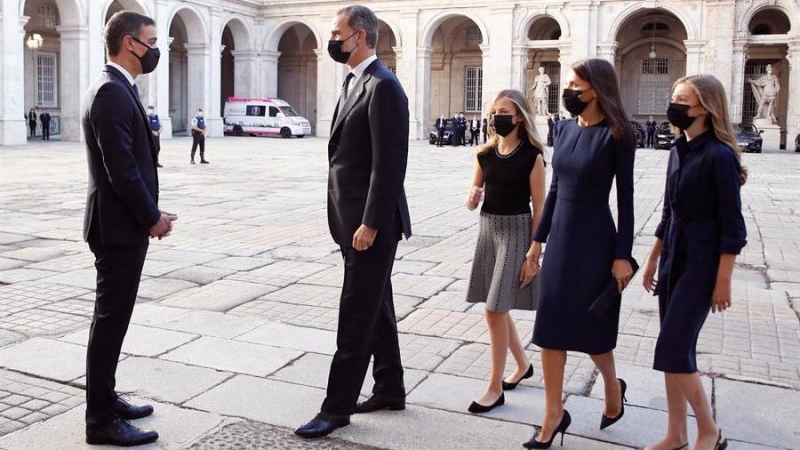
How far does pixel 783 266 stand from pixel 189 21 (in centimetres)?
3360

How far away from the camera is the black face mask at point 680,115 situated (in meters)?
3.57

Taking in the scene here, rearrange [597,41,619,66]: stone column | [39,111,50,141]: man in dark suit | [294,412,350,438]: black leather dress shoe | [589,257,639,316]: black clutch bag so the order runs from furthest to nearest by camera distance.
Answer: [597,41,619,66]: stone column < [39,111,50,141]: man in dark suit < [294,412,350,438]: black leather dress shoe < [589,257,639,316]: black clutch bag

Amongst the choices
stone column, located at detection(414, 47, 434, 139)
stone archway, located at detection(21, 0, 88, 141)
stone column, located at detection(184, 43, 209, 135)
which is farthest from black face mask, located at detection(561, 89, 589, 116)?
stone column, located at detection(184, 43, 209, 135)

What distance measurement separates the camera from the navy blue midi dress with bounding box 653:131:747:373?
11.4ft

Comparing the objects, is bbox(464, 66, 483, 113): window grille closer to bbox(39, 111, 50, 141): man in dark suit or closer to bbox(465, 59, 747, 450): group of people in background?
bbox(39, 111, 50, 141): man in dark suit

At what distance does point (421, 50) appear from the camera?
1532 inches

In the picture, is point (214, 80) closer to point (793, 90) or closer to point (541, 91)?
point (541, 91)

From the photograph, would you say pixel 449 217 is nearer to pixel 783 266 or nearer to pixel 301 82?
pixel 783 266

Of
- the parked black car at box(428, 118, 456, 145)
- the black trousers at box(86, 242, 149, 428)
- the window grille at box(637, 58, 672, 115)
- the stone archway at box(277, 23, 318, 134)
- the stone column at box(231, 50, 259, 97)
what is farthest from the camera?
the stone archway at box(277, 23, 318, 134)

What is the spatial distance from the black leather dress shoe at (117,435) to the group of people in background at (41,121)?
104ft

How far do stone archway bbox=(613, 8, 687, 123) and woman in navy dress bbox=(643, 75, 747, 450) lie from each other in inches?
1426

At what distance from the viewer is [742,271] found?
859 cm

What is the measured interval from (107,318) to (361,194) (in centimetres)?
127

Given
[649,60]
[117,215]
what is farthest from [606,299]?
[649,60]
